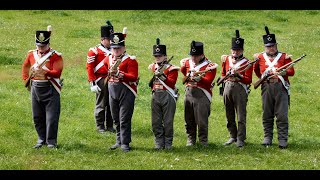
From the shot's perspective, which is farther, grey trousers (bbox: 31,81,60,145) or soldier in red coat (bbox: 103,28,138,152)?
grey trousers (bbox: 31,81,60,145)

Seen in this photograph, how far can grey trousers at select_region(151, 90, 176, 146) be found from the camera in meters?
18.1

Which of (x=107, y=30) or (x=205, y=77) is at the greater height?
(x=107, y=30)

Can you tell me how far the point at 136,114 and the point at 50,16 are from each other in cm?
1762

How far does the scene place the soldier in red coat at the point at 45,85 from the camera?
17859 millimetres

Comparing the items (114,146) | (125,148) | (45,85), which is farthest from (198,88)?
(45,85)

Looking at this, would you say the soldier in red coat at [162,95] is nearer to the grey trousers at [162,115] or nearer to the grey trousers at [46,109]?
the grey trousers at [162,115]

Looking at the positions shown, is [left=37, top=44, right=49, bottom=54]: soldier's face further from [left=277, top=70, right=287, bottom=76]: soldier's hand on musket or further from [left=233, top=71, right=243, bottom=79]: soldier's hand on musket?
[left=277, top=70, right=287, bottom=76]: soldier's hand on musket

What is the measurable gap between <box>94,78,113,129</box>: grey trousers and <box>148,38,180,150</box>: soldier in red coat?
84.5 inches

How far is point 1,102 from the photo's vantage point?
74.6 ft

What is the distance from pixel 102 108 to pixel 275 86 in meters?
4.77

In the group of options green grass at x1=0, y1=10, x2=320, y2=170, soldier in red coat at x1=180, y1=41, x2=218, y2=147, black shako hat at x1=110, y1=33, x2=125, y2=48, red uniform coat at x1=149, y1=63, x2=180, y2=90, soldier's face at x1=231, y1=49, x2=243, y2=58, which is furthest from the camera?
soldier's face at x1=231, y1=49, x2=243, y2=58

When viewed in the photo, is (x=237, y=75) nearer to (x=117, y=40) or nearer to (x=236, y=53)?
(x=236, y=53)

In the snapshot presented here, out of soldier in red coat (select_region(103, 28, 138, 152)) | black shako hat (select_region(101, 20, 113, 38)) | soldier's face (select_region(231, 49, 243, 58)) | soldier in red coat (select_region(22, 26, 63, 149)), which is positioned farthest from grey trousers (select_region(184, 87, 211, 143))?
soldier in red coat (select_region(22, 26, 63, 149))

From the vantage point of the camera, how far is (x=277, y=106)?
18703mm
